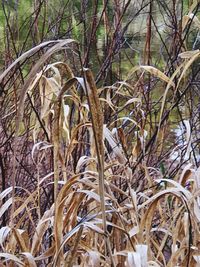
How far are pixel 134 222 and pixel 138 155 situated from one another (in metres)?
0.34

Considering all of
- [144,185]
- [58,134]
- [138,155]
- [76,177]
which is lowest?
[144,185]

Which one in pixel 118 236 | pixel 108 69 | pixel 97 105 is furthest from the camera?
pixel 108 69

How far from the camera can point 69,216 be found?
3.69 feet

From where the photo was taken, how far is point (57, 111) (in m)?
0.94

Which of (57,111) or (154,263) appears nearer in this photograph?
(57,111)

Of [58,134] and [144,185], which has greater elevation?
[58,134]

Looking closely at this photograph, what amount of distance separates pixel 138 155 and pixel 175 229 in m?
0.42

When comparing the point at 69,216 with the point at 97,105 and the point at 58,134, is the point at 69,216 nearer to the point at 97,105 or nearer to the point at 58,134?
the point at 58,134

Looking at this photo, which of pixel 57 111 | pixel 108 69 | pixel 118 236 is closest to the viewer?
pixel 57 111

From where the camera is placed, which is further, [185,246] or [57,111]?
[185,246]

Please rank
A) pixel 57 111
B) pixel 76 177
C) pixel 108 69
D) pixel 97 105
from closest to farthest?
1. pixel 97 105
2. pixel 57 111
3. pixel 76 177
4. pixel 108 69

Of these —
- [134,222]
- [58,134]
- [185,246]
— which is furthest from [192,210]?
[58,134]

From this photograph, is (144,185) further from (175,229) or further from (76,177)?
(76,177)

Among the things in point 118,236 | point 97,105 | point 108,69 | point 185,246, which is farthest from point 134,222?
point 108,69
